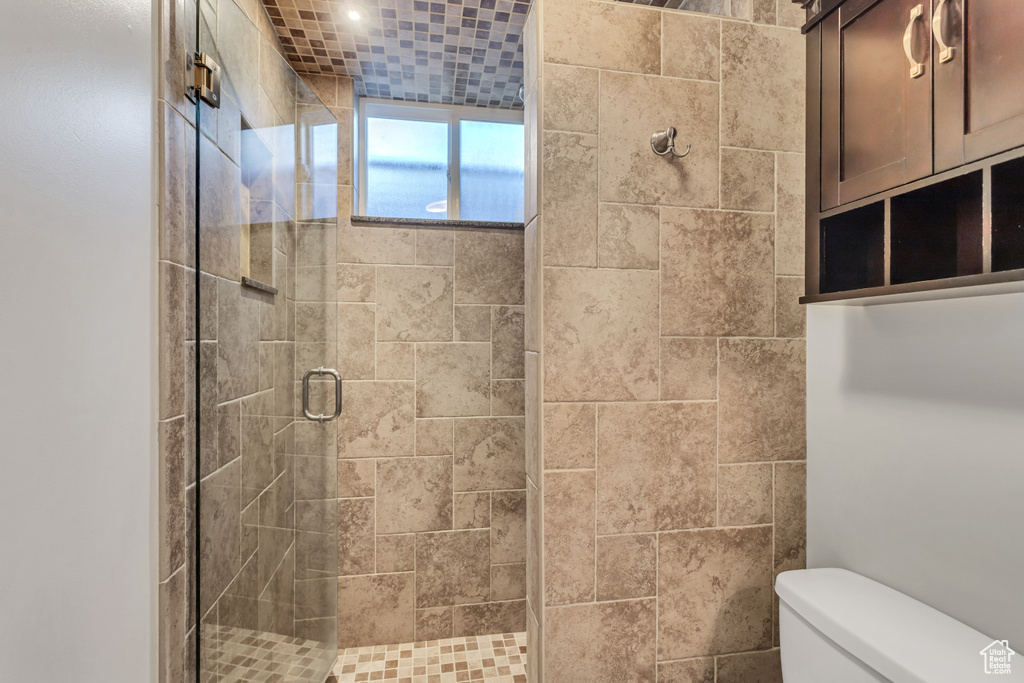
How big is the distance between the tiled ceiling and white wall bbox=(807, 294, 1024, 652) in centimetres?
148

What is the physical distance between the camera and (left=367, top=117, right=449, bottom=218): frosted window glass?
237cm

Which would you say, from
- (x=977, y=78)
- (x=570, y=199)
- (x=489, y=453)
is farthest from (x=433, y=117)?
(x=977, y=78)

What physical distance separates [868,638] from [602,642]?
1.88 feet

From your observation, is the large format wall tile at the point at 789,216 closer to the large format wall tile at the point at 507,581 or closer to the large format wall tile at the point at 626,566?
the large format wall tile at the point at 626,566

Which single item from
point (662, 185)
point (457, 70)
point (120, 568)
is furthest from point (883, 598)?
point (457, 70)

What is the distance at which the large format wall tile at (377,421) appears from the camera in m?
2.00

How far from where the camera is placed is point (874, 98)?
3.35 ft

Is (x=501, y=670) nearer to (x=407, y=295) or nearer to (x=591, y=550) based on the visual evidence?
(x=591, y=550)

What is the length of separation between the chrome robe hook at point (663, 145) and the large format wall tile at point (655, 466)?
643 mm

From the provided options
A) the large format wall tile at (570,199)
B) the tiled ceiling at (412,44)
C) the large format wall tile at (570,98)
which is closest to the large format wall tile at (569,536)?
the large format wall tile at (570,199)

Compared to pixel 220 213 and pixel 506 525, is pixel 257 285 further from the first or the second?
pixel 506 525

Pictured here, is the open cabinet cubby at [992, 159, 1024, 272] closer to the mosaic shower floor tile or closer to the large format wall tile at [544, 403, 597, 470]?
the large format wall tile at [544, 403, 597, 470]

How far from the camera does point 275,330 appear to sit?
142cm

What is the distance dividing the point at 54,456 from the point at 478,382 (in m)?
1.46
